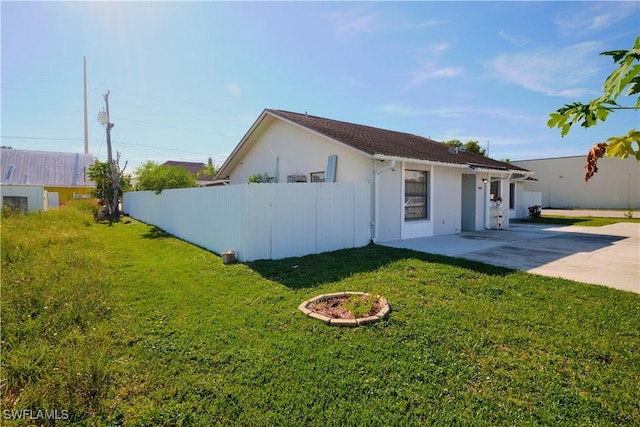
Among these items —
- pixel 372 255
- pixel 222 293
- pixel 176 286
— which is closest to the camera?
pixel 222 293

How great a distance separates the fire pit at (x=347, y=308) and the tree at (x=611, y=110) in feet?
11.0

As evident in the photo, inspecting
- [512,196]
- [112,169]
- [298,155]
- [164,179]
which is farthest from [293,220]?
[112,169]

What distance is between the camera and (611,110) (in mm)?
1525

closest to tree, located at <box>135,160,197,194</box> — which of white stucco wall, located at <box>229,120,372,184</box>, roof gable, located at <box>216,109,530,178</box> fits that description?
roof gable, located at <box>216,109,530,178</box>

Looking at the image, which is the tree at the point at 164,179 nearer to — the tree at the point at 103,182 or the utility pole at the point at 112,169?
the utility pole at the point at 112,169

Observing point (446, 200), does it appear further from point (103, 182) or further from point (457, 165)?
point (103, 182)

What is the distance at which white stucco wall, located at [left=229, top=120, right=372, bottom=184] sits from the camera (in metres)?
10.9

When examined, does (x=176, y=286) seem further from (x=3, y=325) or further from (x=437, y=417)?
(x=437, y=417)

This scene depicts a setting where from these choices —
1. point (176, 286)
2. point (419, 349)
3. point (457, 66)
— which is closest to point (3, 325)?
A: point (176, 286)

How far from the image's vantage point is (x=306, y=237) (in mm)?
8766

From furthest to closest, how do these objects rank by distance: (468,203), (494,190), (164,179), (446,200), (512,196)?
(512,196) → (494,190) → (164,179) → (468,203) → (446,200)

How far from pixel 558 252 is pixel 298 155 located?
933 centimetres

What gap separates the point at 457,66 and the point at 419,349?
10.8m

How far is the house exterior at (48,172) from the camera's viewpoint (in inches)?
1361
